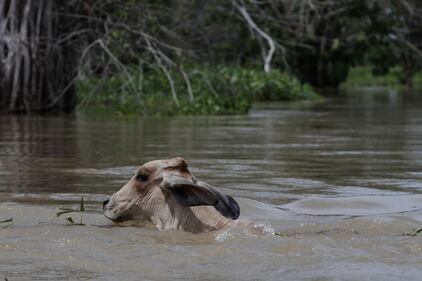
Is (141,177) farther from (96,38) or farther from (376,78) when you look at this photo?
(376,78)

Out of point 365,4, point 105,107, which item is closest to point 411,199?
point 105,107

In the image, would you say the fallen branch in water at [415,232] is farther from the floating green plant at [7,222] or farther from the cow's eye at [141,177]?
the floating green plant at [7,222]

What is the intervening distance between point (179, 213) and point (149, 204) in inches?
11.7

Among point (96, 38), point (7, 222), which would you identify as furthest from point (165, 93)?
point (7, 222)

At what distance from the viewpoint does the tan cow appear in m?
6.85

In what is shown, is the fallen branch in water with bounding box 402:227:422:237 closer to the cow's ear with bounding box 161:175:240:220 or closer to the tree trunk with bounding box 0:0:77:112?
the cow's ear with bounding box 161:175:240:220

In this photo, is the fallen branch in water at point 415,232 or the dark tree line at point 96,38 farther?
the dark tree line at point 96,38

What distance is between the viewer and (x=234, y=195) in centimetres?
988

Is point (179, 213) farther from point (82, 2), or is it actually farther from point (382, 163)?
point (82, 2)

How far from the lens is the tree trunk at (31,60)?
21.9 metres

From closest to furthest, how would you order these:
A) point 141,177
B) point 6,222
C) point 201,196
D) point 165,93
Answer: point 201,196
point 141,177
point 6,222
point 165,93

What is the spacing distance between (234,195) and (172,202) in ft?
8.28

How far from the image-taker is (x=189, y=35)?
30297mm

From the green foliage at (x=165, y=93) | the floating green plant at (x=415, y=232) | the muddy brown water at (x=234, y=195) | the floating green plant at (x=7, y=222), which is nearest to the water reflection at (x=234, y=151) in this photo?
the muddy brown water at (x=234, y=195)
